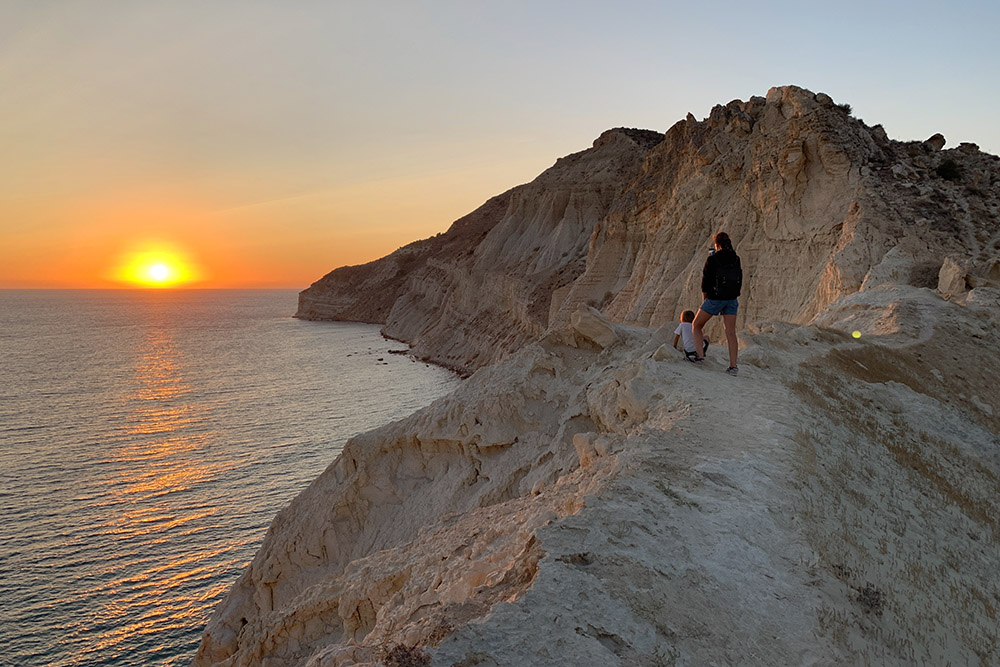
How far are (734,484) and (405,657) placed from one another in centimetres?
350

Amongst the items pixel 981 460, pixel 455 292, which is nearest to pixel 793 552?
pixel 981 460

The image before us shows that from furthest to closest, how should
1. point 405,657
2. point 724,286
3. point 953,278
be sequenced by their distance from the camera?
point 953,278 < point 724,286 < point 405,657

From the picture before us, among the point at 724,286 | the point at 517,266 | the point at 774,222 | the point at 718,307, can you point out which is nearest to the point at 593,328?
the point at 718,307

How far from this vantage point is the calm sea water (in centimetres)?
1870

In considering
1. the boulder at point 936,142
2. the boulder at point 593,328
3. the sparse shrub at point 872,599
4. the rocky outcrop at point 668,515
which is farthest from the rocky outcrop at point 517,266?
the sparse shrub at point 872,599

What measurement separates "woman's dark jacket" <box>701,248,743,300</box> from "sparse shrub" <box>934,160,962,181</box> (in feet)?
60.7

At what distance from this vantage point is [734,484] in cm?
587

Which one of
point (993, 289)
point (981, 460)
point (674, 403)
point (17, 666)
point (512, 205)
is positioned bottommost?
point (17, 666)

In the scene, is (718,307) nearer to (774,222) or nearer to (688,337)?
(688,337)

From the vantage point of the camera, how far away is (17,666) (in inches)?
661

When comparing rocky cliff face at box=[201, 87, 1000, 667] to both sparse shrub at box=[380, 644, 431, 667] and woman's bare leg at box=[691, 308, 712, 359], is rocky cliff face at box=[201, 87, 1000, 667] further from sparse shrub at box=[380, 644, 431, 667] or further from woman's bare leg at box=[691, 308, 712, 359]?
woman's bare leg at box=[691, 308, 712, 359]

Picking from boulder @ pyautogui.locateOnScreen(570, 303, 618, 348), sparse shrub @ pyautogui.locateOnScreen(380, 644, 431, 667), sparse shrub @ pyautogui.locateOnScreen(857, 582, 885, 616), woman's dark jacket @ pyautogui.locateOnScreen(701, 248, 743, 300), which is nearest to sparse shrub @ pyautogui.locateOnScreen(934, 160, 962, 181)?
boulder @ pyautogui.locateOnScreen(570, 303, 618, 348)

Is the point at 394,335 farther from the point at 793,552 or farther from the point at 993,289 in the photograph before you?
the point at 793,552

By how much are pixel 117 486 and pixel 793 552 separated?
30.6 meters
